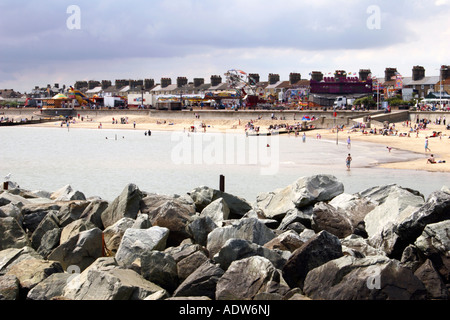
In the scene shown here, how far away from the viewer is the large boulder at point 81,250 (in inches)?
440

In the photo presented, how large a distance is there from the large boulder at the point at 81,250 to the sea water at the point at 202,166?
472 inches

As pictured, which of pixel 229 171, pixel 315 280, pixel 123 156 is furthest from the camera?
pixel 123 156

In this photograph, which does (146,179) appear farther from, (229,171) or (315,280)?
(315,280)

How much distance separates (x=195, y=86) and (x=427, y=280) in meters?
132

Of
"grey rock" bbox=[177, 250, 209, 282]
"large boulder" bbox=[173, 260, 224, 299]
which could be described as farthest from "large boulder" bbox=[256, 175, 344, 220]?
"large boulder" bbox=[173, 260, 224, 299]

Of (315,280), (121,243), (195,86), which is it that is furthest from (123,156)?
(195,86)

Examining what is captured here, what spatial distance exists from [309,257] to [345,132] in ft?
173

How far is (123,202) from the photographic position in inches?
543

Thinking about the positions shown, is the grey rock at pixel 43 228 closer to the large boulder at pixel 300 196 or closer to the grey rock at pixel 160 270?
the grey rock at pixel 160 270

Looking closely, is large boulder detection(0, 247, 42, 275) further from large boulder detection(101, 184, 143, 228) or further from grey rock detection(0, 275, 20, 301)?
large boulder detection(101, 184, 143, 228)

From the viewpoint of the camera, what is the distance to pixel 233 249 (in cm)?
1003

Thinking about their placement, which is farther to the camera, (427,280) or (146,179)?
(146,179)

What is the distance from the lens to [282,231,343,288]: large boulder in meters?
9.38

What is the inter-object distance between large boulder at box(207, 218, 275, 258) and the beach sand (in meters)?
23.6
